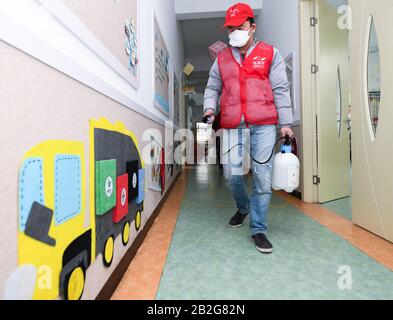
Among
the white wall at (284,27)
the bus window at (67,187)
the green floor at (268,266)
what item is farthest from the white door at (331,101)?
the bus window at (67,187)

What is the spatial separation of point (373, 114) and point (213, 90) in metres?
0.98

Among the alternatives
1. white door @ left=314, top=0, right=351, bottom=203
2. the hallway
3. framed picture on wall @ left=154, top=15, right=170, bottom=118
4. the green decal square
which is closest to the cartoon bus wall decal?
the green decal square

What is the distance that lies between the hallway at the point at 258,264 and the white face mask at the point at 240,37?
1133 millimetres

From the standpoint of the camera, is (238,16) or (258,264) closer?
(258,264)

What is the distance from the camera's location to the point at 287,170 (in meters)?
1.48

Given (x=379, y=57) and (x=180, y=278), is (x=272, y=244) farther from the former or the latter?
(x=379, y=57)

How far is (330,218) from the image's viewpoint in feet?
6.34

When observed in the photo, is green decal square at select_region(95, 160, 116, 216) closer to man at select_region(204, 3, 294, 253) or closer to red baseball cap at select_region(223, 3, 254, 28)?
man at select_region(204, 3, 294, 253)

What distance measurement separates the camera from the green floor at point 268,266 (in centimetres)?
97

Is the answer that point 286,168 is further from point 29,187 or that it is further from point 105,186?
point 29,187

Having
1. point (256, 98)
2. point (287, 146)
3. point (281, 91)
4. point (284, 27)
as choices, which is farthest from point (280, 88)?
point (284, 27)

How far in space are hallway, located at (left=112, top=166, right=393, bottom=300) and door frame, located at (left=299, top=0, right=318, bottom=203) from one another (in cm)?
62

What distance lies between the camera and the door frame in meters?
2.45

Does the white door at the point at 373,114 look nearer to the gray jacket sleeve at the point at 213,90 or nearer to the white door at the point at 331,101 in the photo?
the white door at the point at 331,101
